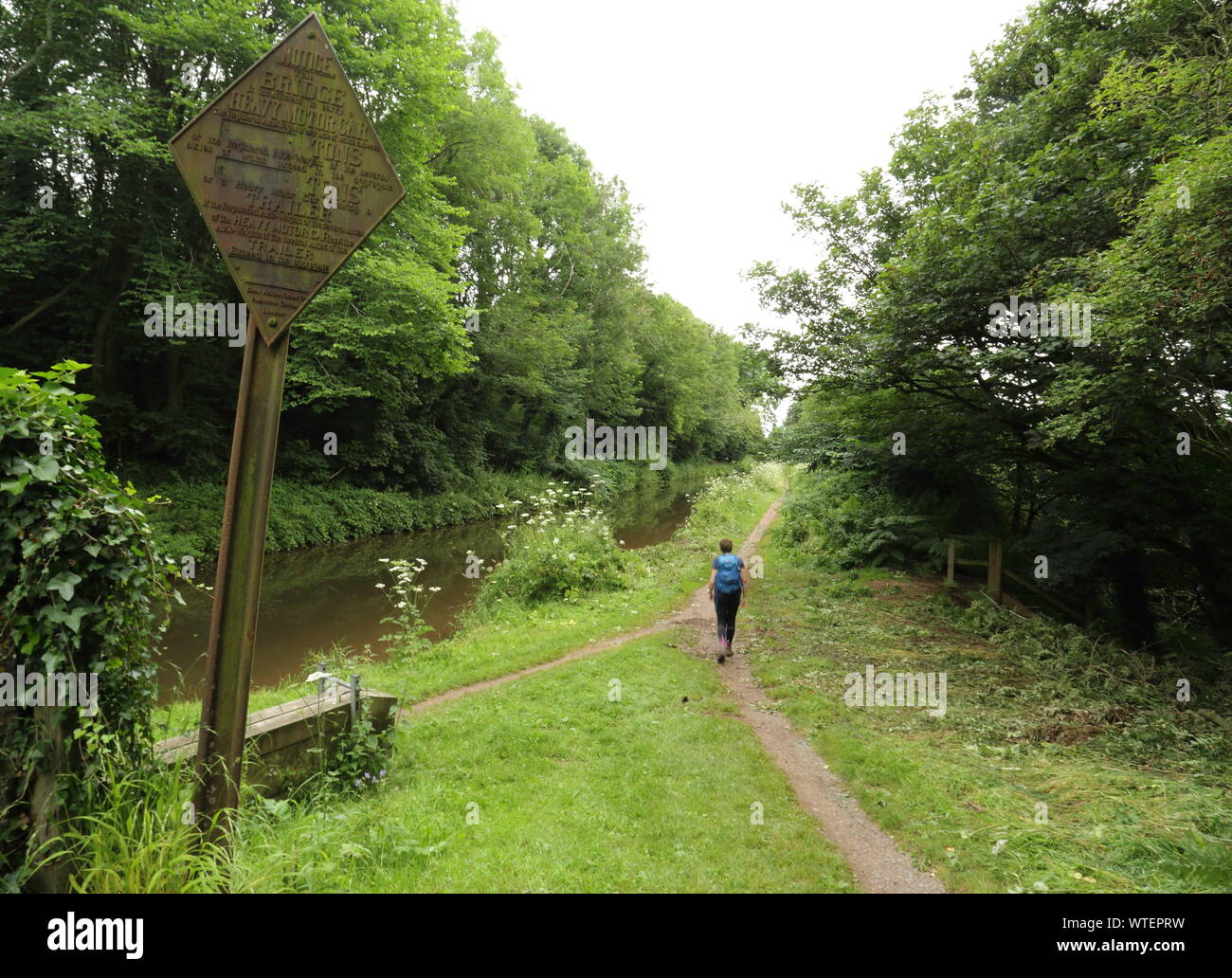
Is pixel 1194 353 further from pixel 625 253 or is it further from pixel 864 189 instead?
pixel 625 253

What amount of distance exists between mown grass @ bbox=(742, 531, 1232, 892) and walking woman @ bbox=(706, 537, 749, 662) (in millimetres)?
663

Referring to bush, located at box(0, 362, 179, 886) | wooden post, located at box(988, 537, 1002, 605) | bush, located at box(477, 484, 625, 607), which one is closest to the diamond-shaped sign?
bush, located at box(0, 362, 179, 886)

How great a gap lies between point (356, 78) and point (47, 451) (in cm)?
1823

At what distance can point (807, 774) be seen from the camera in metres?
6.06

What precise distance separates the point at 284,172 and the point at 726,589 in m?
7.81

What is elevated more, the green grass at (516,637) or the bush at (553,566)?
the bush at (553,566)

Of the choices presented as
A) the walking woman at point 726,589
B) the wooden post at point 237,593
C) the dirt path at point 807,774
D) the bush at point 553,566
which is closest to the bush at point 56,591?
the wooden post at point 237,593

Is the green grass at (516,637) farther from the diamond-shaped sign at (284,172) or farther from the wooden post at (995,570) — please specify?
the wooden post at (995,570)

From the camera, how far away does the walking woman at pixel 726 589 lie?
926cm

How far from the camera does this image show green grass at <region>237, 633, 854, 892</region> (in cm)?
359

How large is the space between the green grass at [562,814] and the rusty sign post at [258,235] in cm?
97

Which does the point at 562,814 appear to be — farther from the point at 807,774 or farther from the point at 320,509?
the point at 320,509
